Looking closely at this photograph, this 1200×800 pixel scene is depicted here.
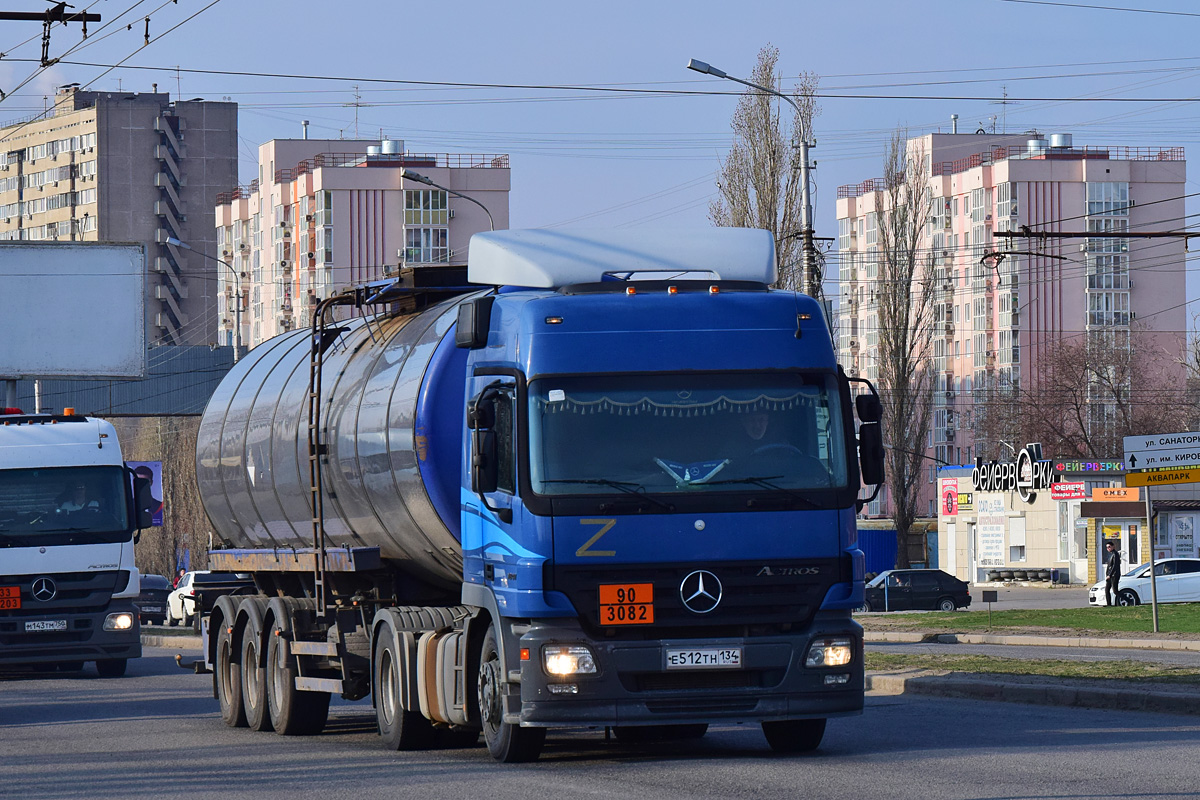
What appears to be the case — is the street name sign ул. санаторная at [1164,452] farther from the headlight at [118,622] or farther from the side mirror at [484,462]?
the side mirror at [484,462]

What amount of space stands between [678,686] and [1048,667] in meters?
9.48

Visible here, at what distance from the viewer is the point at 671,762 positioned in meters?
11.9

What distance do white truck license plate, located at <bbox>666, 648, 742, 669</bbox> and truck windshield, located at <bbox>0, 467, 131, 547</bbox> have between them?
13.3 m

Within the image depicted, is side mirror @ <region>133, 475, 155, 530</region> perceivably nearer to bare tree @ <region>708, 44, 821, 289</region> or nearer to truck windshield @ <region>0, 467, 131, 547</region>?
truck windshield @ <region>0, 467, 131, 547</region>

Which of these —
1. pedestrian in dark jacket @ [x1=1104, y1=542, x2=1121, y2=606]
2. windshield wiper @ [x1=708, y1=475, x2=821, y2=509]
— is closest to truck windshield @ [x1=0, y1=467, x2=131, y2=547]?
windshield wiper @ [x1=708, y1=475, x2=821, y2=509]

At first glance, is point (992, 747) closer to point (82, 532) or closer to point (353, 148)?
point (82, 532)

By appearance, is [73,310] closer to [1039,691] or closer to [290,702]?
[290,702]

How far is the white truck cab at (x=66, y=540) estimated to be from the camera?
22.3 metres

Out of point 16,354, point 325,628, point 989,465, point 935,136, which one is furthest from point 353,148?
point 325,628

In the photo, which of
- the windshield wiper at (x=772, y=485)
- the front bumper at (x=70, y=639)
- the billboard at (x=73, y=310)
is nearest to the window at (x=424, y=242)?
the billboard at (x=73, y=310)

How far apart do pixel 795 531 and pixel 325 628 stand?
4667mm

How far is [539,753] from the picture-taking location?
12.0 m

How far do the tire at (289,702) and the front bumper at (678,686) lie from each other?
161 inches

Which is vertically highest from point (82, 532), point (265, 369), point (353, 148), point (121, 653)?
point (353, 148)
